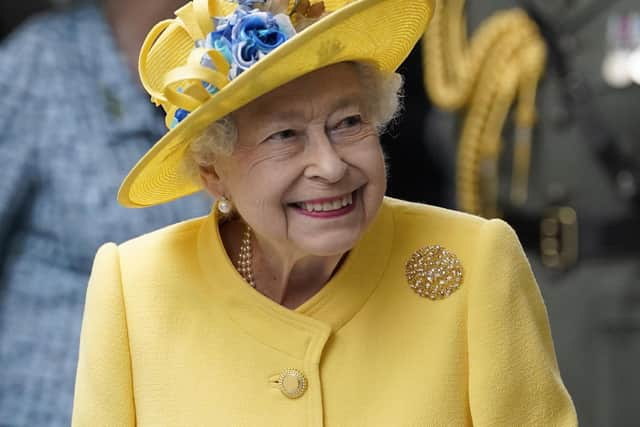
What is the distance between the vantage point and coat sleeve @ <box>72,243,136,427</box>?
271 centimetres

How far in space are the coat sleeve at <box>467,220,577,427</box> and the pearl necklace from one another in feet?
1.73

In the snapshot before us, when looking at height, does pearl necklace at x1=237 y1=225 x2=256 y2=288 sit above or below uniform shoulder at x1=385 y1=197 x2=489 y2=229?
below

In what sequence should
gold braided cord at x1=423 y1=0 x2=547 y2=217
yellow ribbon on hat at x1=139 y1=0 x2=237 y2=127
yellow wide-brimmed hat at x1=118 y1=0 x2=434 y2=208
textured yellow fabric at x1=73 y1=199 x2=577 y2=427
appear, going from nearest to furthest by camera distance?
yellow wide-brimmed hat at x1=118 y1=0 x2=434 y2=208 < yellow ribbon on hat at x1=139 y1=0 x2=237 y2=127 < textured yellow fabric at x1=73 y1=199 x2=577 y2=427 < gold braided cord at x1=423 y1=0 x2=547 y2=217

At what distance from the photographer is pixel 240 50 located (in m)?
2.46

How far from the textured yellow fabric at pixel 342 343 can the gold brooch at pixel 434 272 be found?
0.05 feet

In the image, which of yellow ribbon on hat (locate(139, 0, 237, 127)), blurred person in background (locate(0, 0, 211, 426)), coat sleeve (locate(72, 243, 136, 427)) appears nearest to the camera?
yellow ribbon on hat (locate(139, 0, 237, 127))

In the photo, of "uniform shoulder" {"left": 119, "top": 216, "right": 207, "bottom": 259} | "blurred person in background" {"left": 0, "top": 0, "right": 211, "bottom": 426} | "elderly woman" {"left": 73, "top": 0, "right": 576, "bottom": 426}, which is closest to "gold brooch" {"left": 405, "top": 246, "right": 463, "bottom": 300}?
"elderly woman" {"left": 73, "top": 0, "right": 576, "bottom": 426}

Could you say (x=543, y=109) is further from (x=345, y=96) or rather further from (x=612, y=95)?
(x=345, y=96)

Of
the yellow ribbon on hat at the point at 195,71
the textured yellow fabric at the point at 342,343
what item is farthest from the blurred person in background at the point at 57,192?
the yellow ribbon on hat at the point at 195,71

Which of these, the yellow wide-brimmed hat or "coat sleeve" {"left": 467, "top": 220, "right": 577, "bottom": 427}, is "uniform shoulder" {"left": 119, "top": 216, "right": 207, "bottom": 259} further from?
"coat sleeve" {"left": 467, "top": 220, "right": 577, "bottom": 427}

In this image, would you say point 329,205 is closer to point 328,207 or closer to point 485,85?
point 328,207

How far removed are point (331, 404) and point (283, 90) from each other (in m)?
0.69

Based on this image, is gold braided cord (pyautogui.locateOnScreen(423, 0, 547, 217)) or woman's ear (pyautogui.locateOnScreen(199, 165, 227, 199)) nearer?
woman's ear (pyautogui.locateOnScreen(199, 165, 227, 199))

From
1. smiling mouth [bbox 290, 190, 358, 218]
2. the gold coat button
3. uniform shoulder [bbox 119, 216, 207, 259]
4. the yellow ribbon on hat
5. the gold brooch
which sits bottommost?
the gold coat button
